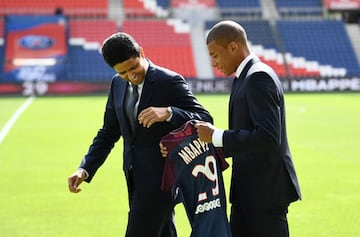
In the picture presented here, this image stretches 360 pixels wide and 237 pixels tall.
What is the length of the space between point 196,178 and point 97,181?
6.02 metres

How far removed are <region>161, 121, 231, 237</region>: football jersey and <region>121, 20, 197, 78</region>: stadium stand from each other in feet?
103

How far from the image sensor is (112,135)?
15.9ft

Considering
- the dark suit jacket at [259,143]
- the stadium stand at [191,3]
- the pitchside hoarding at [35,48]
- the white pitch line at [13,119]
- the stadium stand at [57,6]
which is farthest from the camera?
the stadium stand at [191,3]

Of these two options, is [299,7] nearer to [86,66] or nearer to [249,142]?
[86,66]

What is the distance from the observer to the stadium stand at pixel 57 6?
130 ft

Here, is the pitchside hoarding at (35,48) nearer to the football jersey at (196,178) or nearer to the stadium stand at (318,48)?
the stadium stand at (318,48)

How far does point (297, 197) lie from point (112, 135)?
1.48 meters

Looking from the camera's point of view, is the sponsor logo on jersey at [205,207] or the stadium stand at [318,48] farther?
the stadium stand at [318,48]

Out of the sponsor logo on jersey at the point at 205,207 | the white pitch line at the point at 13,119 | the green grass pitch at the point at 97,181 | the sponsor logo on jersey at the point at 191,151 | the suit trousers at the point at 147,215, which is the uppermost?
the sponsor logo on jersey at the point at 191,151

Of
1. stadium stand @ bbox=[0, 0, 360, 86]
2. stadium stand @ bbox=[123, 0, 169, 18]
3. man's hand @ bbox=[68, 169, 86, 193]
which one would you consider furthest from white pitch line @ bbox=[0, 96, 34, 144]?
stadium stand @ bbox=[123, 0, 169, 18]

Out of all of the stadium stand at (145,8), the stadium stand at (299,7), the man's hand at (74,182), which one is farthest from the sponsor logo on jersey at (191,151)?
the stadium stand at (299,7)

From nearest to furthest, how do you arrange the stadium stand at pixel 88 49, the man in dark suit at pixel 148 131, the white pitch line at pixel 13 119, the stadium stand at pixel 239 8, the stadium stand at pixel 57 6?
the man in dark suit at pixel 148 131, the white pitch line at pixel 13 119, the stadium stand at pixel 88 49, the stadium stand at pixel 57 6, the stadium stand at pixel 239 8

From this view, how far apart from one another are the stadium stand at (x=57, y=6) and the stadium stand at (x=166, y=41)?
91.8 inches

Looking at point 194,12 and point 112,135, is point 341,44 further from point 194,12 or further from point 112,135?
point 112,135
